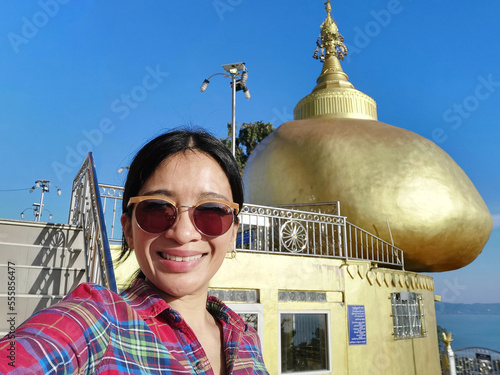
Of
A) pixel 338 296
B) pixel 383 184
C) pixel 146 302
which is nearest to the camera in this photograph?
pixel 146 302

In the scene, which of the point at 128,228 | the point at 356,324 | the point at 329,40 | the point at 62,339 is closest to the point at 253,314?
the point at 356,324

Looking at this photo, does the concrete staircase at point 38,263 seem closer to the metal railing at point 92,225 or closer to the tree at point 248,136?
the metal railing at point 92,225

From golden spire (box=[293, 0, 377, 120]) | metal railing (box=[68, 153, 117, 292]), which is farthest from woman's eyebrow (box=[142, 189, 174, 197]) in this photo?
golden spire (box=[293, 0, 377, 120])

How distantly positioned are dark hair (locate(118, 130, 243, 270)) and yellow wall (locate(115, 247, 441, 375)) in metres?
5.41

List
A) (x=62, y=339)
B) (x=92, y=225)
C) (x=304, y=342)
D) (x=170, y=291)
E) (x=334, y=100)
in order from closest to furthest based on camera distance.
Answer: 1. (x=62, y=339)
2. (x=170, y=291)
3. (x=92, y=225)
4. (x=304, y=342)
5. (x=334, y=100)

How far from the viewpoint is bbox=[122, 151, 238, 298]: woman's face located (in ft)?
3.50

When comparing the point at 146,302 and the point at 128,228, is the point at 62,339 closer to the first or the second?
the point at 146,302

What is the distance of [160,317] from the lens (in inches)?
37.9

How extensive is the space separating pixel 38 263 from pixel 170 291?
3.83 m

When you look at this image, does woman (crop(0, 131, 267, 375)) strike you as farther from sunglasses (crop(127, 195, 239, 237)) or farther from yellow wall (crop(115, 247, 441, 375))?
yellow wall (crop(115, 247, 441, 375))

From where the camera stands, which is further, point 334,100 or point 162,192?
point 334,100

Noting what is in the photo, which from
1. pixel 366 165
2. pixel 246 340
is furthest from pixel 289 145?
pixel 246 340

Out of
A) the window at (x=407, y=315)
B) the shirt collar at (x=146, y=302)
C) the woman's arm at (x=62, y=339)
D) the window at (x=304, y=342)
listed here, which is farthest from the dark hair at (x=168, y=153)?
the window at (x=407, y=315)

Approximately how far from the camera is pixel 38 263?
4160 millimetres
